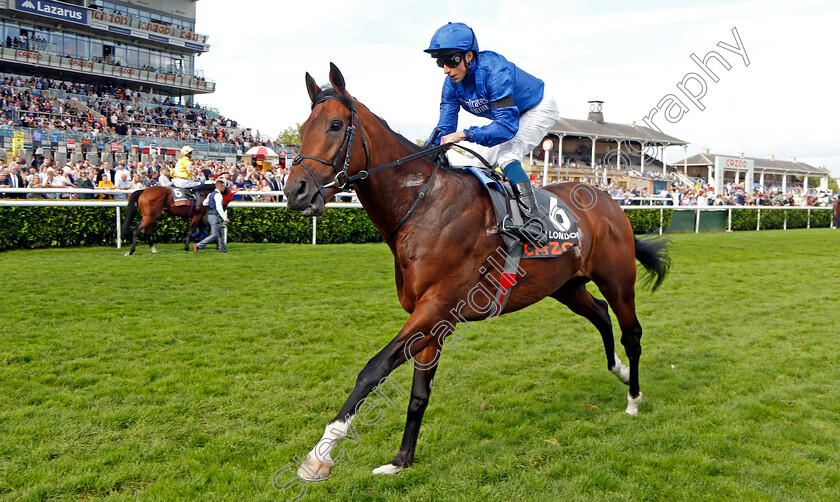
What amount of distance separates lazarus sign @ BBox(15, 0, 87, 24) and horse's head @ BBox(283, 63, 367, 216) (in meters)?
46.9

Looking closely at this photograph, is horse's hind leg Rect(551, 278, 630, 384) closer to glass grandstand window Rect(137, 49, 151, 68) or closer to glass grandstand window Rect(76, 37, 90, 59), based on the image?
glass grandstand window Rect(76, 37, 90, 59)

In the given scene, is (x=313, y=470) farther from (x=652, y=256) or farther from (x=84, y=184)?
(x=84, y=184)

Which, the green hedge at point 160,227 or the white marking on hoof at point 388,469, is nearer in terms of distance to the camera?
the white marking on hoof at point 388,469

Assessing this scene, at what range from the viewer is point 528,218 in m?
3.77

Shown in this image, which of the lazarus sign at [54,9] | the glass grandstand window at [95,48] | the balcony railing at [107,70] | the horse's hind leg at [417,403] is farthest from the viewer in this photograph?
the glass grandstand window at [95,48]

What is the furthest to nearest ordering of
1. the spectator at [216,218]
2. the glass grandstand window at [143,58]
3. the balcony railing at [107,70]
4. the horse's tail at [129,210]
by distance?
the glass grandstand window at [143,58] → the balcony railing at [107,70] → the spectator at [216,218] → the horse's tail at [129,210]

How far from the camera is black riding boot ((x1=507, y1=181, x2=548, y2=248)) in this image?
3.69 m

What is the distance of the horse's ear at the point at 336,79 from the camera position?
10.2 feet

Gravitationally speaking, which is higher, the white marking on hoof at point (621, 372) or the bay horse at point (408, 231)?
the bay horse at point (408, 231)

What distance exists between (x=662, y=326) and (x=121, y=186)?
578 inches

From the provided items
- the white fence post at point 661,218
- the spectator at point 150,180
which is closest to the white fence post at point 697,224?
the white fence post at point 661,218

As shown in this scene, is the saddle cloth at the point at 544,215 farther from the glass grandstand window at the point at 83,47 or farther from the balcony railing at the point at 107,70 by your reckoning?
the glass grandstand window at the point at 83,47

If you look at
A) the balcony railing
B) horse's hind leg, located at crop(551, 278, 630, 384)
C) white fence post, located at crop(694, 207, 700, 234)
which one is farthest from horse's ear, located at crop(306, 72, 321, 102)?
the balcony railing

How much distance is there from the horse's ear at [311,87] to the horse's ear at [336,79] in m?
0.10
